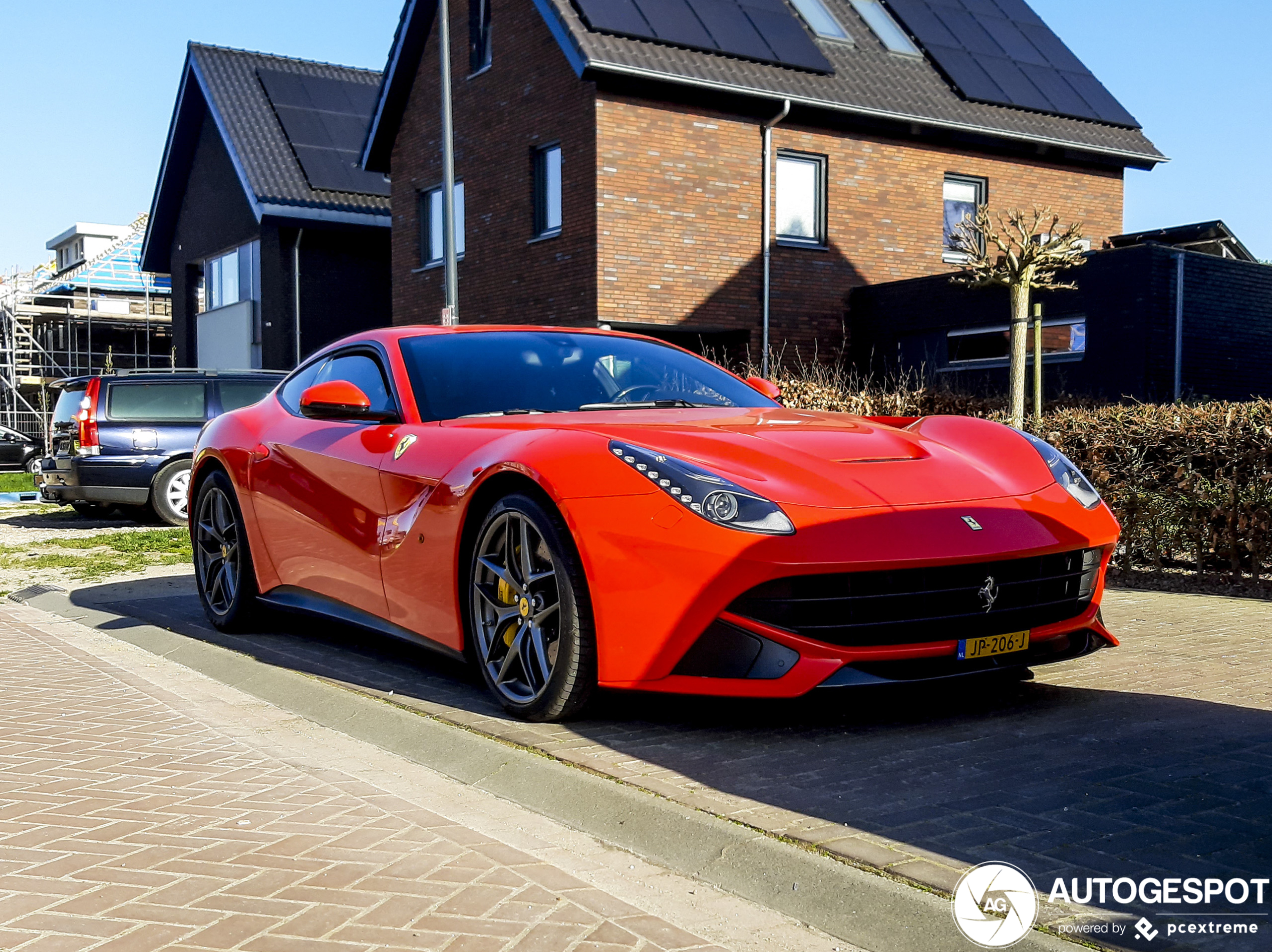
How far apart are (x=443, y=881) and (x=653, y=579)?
1259 mm

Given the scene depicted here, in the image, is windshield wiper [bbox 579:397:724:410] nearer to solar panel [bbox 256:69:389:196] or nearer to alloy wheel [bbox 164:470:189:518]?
alloy wheel [bbox 164:470:189:518]

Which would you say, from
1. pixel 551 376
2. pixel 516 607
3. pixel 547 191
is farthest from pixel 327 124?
pixel 516 607

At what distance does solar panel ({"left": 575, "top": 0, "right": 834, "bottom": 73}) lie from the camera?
2006 centimetres

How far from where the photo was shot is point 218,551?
736cm

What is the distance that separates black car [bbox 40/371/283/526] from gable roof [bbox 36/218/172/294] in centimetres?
3755

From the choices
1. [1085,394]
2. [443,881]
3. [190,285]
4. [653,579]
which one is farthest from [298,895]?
[190,285]

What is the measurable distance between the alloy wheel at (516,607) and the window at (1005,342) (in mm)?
15227

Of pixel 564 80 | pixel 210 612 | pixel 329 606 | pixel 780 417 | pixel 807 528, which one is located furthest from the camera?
pixel 564 80

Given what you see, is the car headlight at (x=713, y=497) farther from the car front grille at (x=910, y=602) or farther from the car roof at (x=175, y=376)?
the car roof at (x=175, y=376)

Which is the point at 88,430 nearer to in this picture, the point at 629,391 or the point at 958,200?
the point at 629,391

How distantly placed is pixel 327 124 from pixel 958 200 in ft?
50.8

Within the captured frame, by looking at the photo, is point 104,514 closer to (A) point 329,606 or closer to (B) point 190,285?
(A) point 329,606

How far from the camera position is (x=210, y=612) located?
7.41 meters

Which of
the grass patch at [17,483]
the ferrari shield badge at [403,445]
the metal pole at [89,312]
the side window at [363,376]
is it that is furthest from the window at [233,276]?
the ferrari shield badge at [403,445]
